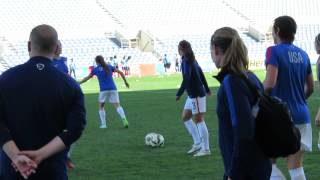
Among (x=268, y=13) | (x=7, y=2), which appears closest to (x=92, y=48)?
(x=7, y=2)

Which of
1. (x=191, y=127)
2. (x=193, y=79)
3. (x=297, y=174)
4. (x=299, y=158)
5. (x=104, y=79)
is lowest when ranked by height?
(x=104, y=79)

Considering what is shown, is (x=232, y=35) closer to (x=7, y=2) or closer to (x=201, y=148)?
(x=201, y=148)

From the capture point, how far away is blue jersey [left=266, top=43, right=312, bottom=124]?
605 cm

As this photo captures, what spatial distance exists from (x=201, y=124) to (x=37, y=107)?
689 cm

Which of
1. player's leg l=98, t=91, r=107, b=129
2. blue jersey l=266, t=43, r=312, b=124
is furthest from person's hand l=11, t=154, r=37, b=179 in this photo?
player's leg l=98, t=91, r=107, b=129

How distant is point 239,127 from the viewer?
4.07 m

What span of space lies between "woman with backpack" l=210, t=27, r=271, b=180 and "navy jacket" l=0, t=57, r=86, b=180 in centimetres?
97

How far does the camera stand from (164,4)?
57.7 metres

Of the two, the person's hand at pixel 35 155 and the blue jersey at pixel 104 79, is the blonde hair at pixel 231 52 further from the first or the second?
the blue jersey at pixel 104 79

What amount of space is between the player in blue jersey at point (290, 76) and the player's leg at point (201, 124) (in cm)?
438

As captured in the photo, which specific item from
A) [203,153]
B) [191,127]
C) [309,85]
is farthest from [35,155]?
[191,127]

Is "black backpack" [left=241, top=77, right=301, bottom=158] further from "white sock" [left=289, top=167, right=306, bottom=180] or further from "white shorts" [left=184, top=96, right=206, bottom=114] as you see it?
"white shorts" [left=184, top=96, right=206, bottom=114]

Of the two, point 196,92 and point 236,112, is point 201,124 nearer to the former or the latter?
point 196,92

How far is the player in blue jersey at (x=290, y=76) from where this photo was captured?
19.7 ft
